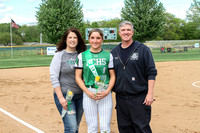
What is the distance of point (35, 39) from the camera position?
95.5m

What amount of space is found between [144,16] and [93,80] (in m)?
40.2

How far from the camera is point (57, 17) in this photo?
39562 mm

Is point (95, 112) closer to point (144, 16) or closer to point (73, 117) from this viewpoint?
point (73, 117)

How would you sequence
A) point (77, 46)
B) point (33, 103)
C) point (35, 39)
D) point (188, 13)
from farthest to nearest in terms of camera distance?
point (35, 39)
point (188, 13)
point (33, 103)
point (77, 46)

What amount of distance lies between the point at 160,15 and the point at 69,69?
135 feet

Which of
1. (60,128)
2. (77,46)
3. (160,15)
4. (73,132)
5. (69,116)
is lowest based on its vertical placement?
(60,128)

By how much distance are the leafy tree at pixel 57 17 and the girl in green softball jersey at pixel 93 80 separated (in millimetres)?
36489

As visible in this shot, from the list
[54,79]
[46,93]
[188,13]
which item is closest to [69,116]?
[54,79]

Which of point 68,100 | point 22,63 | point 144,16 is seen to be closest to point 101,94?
point 68,100

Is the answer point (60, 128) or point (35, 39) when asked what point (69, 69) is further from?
point (35, 39)

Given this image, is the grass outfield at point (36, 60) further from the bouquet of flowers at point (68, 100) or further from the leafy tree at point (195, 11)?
the leafy tree at point (195, 11)

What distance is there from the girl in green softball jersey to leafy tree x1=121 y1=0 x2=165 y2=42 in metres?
38.9

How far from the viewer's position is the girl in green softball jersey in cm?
311

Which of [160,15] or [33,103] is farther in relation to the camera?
[160,15]
